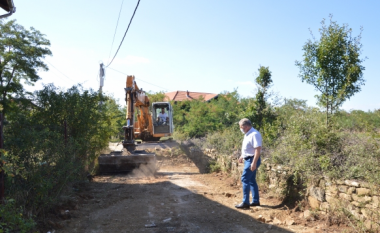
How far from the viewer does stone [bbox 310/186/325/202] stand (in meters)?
5.73

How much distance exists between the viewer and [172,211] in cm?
648

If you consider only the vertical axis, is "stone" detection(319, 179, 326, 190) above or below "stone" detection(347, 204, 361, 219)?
above

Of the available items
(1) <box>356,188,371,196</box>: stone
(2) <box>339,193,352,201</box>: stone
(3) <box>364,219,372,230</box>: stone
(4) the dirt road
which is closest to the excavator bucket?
(4) the dirt road

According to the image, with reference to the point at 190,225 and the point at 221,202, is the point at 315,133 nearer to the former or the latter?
the point at 221,202

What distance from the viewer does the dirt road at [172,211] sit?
545cm

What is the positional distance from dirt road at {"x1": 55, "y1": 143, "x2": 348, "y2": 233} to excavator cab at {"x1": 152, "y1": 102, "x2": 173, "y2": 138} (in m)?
8.36

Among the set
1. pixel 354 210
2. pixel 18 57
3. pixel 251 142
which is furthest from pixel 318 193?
pixel 18 57

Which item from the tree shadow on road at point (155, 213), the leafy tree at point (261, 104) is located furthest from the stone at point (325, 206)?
the leafy tree at point (261, 104)

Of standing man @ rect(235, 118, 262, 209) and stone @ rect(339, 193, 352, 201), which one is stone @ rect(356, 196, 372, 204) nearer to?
stone @ rect(339, 193, 352, 201)

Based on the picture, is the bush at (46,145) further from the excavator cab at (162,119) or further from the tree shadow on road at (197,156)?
the excavator cab at (162,119)

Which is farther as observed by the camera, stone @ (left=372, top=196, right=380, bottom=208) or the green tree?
the green tree

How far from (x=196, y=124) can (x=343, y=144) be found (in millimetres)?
14799

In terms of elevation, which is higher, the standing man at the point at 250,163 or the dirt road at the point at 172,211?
the standing man at the point at 250,163

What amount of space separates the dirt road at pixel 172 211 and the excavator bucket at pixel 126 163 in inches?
65.0
